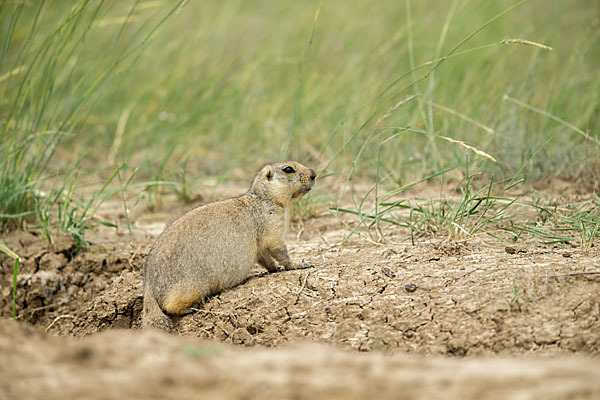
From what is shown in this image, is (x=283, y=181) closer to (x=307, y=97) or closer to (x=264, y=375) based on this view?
(x=264, y=375)

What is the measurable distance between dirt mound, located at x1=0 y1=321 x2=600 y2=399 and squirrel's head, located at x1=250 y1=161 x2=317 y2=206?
204cm

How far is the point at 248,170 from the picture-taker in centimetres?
643

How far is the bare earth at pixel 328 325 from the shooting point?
192cm

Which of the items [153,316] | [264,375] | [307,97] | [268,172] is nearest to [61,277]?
[153,316]

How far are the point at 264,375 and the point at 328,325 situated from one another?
1.41m

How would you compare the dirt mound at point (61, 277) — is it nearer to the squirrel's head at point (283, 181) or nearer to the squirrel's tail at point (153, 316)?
the squirrel's tail at point (153, 316)

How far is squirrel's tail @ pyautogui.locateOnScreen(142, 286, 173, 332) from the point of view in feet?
11.5

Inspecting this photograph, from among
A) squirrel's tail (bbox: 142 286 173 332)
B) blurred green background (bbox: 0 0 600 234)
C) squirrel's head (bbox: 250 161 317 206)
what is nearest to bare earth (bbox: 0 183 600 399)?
squirrel's tail (bbox: 142 286 173 332)

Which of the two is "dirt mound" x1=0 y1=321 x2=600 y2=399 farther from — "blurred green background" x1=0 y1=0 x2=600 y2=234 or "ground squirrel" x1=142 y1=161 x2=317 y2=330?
"blurred green background" x1=0 y1=0 x2=600 y2=234

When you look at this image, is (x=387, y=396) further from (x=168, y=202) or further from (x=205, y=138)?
(x=205, y=138)

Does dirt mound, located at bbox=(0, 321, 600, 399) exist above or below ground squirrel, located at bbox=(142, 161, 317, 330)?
above

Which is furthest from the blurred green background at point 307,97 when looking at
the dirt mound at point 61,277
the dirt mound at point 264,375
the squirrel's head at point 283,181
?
the dirt mound at point 264,375

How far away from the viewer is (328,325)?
333cm

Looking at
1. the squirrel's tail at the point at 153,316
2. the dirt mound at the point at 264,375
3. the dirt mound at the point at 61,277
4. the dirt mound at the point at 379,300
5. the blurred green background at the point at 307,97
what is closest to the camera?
the dirt mound at the point at 264,375
